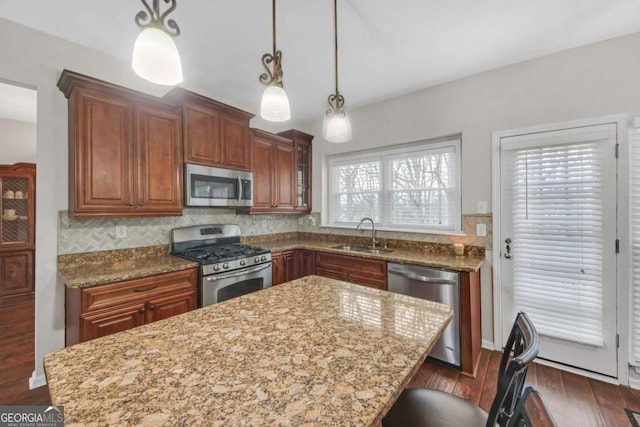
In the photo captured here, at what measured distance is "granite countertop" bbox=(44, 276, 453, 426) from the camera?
1.93 ft

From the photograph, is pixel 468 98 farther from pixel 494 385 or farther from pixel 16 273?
pixel 16 273

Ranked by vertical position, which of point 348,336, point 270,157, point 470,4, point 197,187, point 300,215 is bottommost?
point 348,336

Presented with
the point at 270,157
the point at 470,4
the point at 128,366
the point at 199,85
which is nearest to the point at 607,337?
the point at 470,4

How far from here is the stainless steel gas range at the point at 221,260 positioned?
2.33m

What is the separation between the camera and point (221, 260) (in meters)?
2.42

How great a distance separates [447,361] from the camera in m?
2.29

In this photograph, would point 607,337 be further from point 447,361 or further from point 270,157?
point 270,157

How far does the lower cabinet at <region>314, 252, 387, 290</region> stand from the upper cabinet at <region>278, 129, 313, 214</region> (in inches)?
38.2

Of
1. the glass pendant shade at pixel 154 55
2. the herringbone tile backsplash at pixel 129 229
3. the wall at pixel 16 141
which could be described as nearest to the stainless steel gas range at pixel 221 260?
the herringbone tile backsplash at pixel 129 229

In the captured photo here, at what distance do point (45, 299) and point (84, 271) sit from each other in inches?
15.6

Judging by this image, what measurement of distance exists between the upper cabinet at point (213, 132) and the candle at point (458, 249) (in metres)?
2.40

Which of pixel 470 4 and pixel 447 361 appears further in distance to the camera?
pixel 447 361

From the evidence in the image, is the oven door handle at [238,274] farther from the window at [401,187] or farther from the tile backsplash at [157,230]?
the window at [401,187]

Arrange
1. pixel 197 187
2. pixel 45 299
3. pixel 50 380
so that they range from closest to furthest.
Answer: pixel 50 380, pixel 45 299, pixel 197 187
